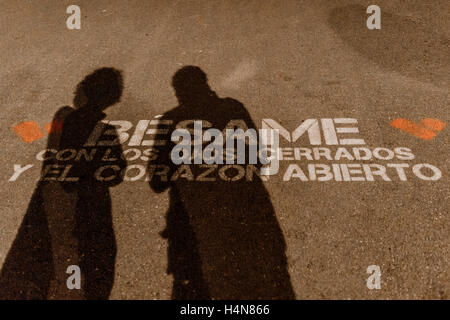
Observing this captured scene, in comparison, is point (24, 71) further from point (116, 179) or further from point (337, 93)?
point (337, 93)

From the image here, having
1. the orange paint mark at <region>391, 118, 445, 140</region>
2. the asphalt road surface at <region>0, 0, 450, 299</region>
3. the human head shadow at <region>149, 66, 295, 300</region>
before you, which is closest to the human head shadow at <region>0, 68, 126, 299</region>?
the asphalt road surface at <region>0, 0, 450, 299</region>

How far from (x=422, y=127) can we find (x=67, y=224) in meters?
5.05

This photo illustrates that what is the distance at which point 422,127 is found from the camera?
4.81 m

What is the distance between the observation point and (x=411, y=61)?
20.2 ft

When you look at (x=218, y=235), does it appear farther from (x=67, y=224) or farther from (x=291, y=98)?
(x=291, y=98)

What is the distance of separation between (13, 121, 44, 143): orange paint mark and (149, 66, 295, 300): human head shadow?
196cm

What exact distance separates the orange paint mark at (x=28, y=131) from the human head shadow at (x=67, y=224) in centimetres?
21

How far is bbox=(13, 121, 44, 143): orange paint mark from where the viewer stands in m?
4.98

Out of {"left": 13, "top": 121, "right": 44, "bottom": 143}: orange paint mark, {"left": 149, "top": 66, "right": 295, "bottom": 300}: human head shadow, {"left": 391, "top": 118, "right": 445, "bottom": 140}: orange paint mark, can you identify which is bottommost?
{"left": 149, "top": 66, "right": 295, "bottom": 300}: human head shadow

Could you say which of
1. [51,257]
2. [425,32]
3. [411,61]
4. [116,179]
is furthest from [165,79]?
[425,32]

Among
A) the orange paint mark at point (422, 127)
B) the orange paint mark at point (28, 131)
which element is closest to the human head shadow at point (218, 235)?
the orange paint mark at point (28, 131)

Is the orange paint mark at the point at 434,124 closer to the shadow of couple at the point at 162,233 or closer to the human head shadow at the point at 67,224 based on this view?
the shadow of couple at the point at 162,233

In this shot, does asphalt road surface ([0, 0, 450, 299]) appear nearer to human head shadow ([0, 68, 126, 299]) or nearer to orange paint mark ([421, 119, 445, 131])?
orange paint mark ([421, 119, 445, 131])

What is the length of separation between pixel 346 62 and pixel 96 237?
5.34 meters
